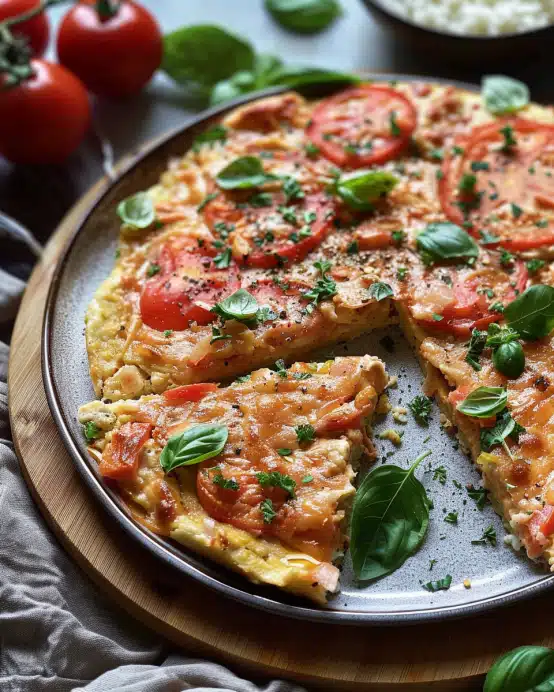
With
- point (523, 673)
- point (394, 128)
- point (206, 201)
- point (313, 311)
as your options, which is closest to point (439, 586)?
point (523, 673)

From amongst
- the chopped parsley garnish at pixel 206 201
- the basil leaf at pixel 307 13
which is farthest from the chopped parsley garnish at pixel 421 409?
the basil leaf at pixel 307 13

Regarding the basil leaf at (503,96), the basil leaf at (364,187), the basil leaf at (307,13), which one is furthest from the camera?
the basil leaf at (307,13)

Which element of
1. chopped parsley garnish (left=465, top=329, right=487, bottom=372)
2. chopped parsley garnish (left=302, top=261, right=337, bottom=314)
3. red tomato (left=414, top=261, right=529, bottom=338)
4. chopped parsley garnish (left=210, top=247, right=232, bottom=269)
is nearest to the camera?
chopped parsley garnish (left=465, top=329, right=487, bottom=372)

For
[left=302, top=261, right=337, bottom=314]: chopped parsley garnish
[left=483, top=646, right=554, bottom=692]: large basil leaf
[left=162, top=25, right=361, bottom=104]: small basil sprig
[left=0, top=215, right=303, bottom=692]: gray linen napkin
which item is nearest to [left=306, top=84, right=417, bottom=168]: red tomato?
[left=162, top=25, right=361, bottom=104]: small basil sprig

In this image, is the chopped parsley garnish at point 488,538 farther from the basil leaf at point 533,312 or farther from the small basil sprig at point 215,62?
the small basil sprig at point 215,62

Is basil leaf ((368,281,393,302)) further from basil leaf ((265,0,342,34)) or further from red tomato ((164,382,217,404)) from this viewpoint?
basil leaf ((265,0,342,34))

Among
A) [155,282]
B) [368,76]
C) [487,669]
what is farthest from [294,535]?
[368,76]
